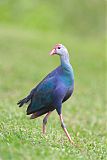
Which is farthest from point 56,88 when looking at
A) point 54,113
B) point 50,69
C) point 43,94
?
point 50,69

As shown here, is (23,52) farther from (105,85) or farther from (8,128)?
(8,128)

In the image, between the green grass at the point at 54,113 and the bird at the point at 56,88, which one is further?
the bird at the point at 56,88

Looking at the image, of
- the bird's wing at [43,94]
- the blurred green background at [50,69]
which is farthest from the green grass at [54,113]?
the bird's wing at [43,94]

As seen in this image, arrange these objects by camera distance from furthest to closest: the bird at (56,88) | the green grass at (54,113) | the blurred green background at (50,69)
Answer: the bird at (56,88) < the blurred green background at (50,69) < the green grass at (54,113)

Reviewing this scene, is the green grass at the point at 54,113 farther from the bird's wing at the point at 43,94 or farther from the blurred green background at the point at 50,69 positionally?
the bird's wing at the point at 43,94

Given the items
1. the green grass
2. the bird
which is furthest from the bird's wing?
the green grass

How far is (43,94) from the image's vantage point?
305 inches

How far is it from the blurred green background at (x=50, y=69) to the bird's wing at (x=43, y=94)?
0.42m

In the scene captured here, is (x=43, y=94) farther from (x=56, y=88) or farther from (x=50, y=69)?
(x=50, y=69)

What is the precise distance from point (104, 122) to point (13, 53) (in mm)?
12753

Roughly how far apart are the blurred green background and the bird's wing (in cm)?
42

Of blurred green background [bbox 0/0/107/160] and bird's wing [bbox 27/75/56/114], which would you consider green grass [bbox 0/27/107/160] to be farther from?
bird's wing [bbox 27/75/56/114]

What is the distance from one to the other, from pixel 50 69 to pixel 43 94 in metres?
15.1

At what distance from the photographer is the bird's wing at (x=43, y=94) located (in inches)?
303
